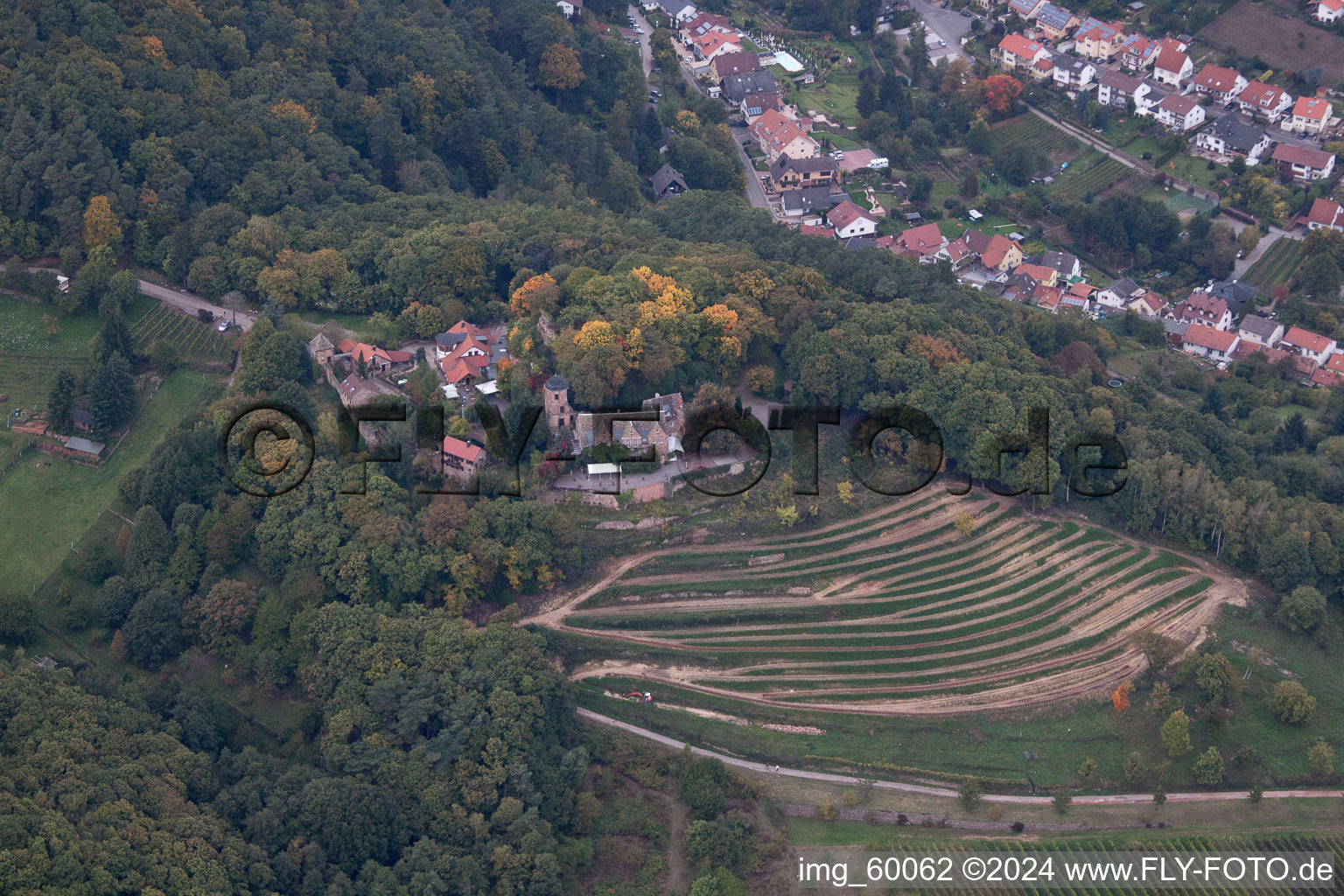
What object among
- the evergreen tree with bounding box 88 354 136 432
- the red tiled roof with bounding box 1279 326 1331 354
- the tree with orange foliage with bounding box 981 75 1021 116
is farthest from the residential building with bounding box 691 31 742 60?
the evergreen tree with bounding box 88 354 136 432

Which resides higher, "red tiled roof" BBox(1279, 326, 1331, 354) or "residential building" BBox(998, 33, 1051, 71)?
"residential building" BBox(998, 33, 1051, 71)

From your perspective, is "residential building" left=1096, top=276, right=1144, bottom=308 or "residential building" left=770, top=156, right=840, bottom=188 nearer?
"residential building" left=1096, top=276, right=1144, bottom=308

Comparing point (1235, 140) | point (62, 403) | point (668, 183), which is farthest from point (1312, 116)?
point (62, 403)

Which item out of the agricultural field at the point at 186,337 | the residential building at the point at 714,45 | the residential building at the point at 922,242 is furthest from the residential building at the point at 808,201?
the agricultural field at the point at 186,337

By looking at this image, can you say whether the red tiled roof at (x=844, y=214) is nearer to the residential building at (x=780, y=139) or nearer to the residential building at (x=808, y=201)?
the residential building at (x=808, y=201)

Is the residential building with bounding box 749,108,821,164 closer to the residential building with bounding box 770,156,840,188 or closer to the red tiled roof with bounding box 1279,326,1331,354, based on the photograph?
the residential building with bounding box 770,156,840,188

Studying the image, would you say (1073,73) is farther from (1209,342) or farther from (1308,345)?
(1308,345)

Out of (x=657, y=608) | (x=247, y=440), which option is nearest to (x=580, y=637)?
(x=657, y=608)
